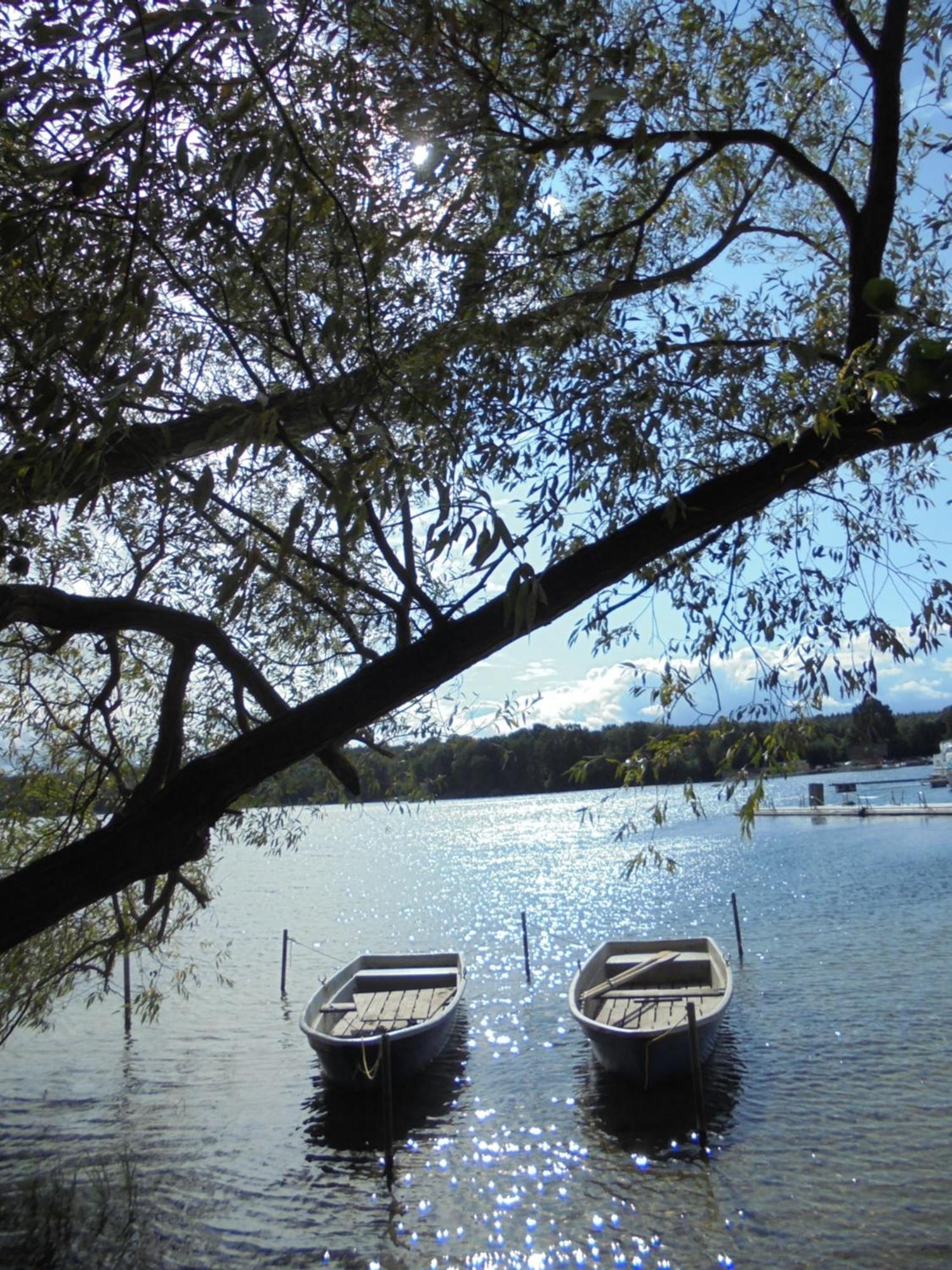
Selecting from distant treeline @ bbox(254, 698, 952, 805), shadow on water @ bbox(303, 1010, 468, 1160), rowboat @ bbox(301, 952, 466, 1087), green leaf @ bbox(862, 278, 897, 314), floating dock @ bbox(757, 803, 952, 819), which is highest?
green leaf @ bbox(862, 278, 897, 314)

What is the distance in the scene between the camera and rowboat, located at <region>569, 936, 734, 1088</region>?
16369 millimetres

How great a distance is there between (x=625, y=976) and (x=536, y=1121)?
4.71 m

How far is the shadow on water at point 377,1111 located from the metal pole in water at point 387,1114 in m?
0.73

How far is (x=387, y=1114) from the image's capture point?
14516 mm

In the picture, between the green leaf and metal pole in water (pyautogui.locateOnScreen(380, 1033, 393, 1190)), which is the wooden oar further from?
the green leaf

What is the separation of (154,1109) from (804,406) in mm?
17127

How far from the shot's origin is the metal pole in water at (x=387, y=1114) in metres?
14.0

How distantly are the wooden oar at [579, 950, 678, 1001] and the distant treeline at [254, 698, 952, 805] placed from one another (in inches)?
193

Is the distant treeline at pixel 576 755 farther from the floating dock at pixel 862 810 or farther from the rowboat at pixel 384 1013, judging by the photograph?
the floating dock at pixel 862 810

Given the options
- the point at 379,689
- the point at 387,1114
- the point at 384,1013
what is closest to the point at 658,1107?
the point at 387,1114

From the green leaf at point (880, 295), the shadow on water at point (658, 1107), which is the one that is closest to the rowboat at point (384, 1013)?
the shadow on water at point (658, 1107)

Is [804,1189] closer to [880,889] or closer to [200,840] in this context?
[200,840]

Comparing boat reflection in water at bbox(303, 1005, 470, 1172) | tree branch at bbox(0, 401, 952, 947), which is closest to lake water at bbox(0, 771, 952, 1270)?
boat reflection in water at bbox(303, 1005, 470, 1172)

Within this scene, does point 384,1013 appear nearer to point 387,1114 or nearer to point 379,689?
point 387,1114
